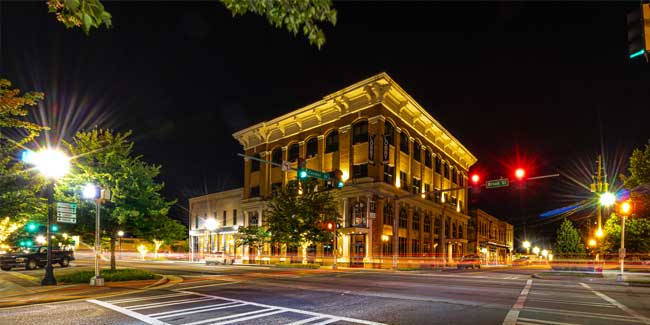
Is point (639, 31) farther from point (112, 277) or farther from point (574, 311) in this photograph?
Result: point (112, 277)

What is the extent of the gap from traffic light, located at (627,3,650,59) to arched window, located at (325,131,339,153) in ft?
126

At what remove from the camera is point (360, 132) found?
143 feet

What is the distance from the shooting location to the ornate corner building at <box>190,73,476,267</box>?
4153 centimetres

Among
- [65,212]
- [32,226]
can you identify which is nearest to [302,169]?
[65,212]

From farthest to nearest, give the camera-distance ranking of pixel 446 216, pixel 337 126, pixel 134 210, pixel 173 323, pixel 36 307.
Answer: pixel 446 216
pixel 337 126
pixel 134 210
pixel 36 307
pixel 173 323

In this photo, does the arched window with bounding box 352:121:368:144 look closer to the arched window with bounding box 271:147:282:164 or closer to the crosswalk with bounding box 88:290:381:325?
the arched window with bounding box 271:147:282:164

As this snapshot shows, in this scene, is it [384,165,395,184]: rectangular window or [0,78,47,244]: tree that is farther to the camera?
[384,165,395,184]: rectangular window

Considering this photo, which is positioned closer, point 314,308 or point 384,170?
point 314,308

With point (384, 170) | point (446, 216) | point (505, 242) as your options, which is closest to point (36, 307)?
point (384, 170)

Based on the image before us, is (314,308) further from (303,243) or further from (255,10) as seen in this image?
(303,243)

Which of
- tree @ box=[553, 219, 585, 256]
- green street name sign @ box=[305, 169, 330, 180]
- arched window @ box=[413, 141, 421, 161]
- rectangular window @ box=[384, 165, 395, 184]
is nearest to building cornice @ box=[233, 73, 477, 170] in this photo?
arched window @ box=[413, 141, 421, 161]

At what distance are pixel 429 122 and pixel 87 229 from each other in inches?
1652

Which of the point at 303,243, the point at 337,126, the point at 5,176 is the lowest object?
the point at 303,243

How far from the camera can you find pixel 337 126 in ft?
150
